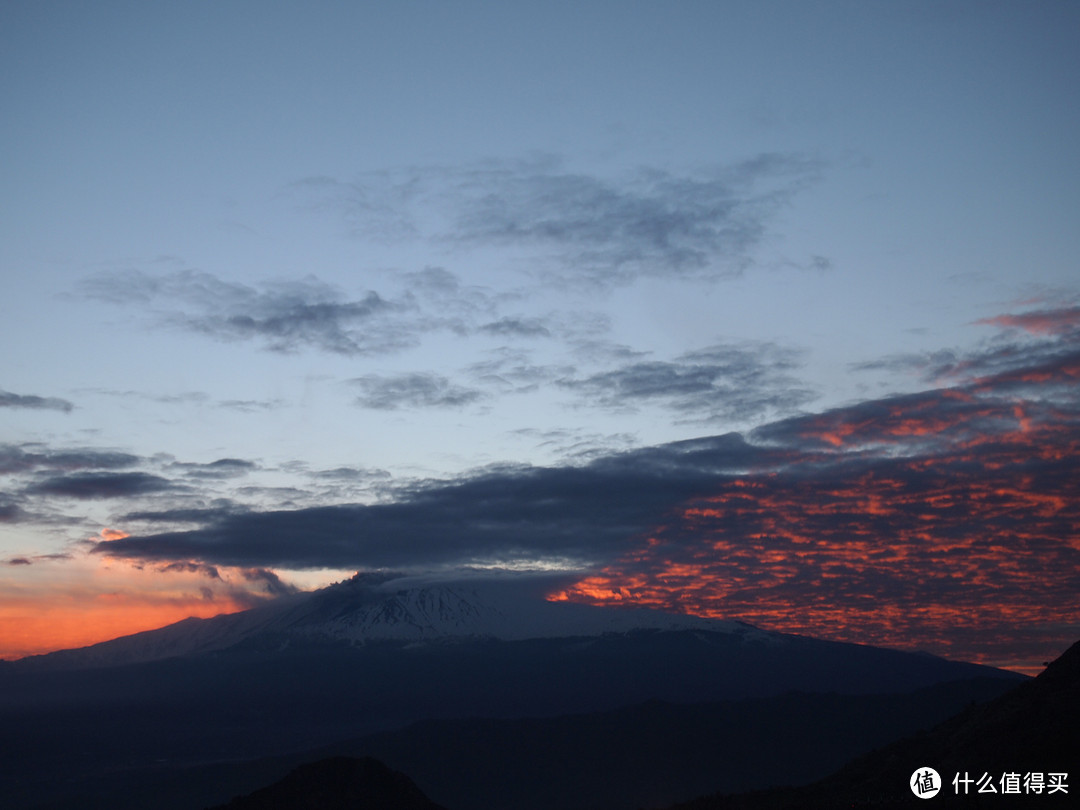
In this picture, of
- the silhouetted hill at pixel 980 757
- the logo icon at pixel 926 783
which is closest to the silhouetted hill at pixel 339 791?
the silhouetted hill at pixel 980 757

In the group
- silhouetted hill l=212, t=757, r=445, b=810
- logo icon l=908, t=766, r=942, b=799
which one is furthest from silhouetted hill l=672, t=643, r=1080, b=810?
silhouetted hill l=212, t=757, r=445, b=810

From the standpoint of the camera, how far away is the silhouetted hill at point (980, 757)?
50344 mm

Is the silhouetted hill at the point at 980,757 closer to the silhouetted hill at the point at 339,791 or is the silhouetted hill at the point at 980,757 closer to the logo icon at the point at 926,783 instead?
the logo icon at the point at 926,783

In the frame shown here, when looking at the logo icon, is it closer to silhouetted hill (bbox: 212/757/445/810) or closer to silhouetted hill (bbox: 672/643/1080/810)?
silhouetted hill (bbox: 672/643/1080/810)

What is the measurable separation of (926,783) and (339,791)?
2354 inches

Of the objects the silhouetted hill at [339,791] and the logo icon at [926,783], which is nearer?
the logo icon at [926,783]

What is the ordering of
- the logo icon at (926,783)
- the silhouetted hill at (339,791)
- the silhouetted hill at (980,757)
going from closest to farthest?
the silhouetted hill at (980,757) → the logo icon at (926,783) → the silhouetted hill at (339,791)

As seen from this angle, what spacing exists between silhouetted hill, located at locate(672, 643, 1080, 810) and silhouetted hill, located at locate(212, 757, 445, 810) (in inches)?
1578

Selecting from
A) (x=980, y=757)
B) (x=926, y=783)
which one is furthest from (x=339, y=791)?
(x=980, y=757)

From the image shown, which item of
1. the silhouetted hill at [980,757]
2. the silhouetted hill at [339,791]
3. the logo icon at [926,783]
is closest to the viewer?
the silhouetted hill at [980,757]

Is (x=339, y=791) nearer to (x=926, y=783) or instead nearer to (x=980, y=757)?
(x=926, y=783)

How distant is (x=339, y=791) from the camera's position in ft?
309

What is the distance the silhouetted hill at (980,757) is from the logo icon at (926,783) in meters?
0.42

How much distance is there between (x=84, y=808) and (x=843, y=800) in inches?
7483
